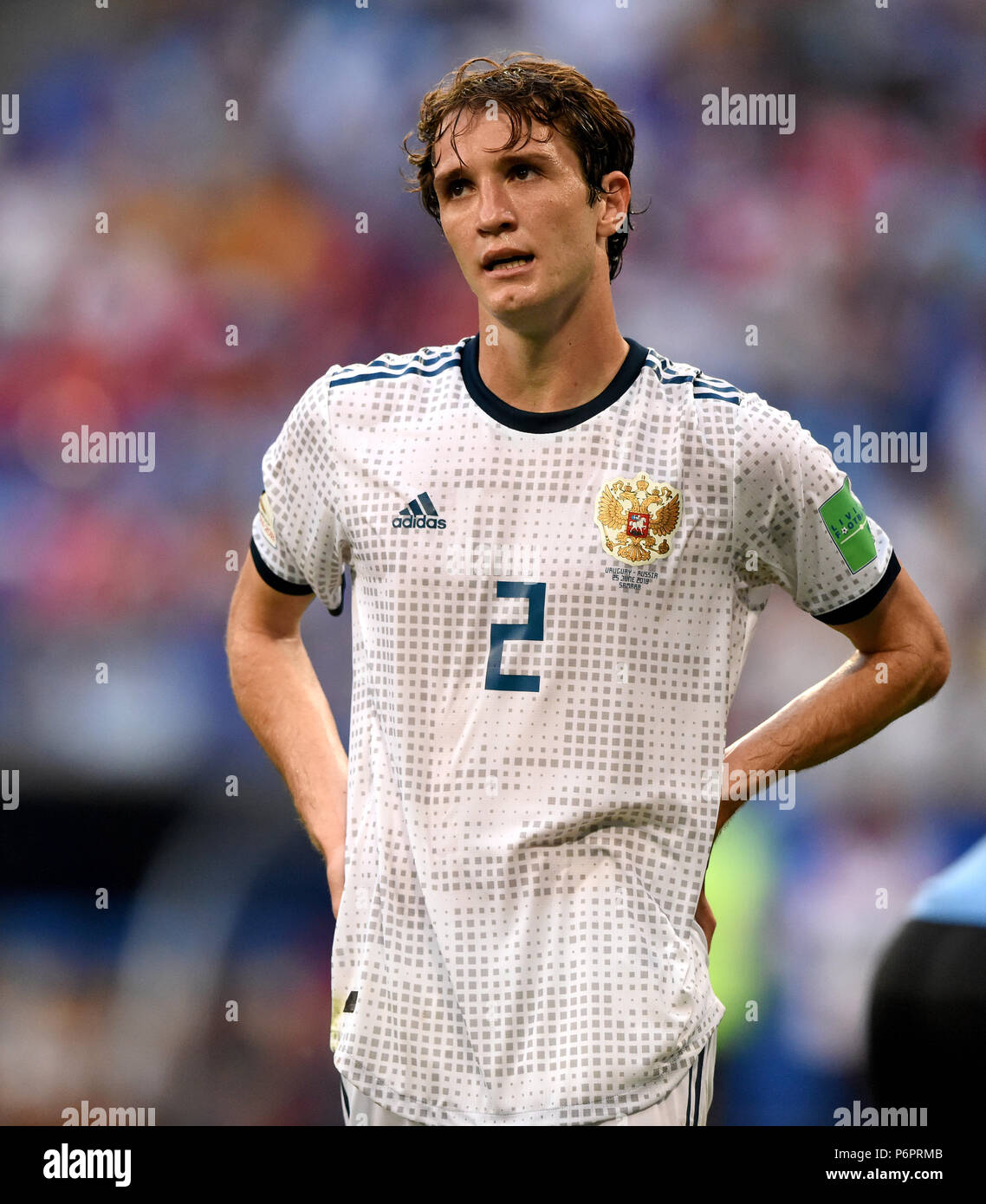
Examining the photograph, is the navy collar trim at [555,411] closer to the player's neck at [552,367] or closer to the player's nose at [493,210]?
the player's neck at [552,367]

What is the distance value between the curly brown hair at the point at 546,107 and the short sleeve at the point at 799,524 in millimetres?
392

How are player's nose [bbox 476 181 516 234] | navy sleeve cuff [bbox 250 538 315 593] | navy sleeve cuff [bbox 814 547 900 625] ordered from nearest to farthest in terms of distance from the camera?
player's nose [bbox 476 181 516 234] → navy sleeve cuff [bbox 814 547 900 625] → navy sleeve cuff [bbox 250 538 315 593]

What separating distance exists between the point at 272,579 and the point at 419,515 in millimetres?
303

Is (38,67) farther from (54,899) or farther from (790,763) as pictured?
(790,763)

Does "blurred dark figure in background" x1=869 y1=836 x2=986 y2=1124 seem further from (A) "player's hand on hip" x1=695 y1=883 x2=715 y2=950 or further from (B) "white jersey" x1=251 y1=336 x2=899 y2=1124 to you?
(B) "white jersey" x1=251 y1=336 x2=899 y2=1124

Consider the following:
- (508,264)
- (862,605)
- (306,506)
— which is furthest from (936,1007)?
(508,264)

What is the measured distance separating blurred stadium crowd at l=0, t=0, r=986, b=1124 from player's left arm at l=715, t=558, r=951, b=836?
5.18 ft

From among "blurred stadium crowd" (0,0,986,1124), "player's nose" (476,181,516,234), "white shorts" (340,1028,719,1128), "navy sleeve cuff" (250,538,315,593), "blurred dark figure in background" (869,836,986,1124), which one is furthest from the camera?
"blurred stadium crowd" (0,0,986,1124)

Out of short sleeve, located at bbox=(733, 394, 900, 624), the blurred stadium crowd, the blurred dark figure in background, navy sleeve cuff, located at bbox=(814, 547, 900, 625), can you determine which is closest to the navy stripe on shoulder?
Result: short sleeve, located at bbox=(733, 394, 900, 624)

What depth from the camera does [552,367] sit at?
171cm

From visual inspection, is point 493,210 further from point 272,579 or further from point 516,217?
point 272,579

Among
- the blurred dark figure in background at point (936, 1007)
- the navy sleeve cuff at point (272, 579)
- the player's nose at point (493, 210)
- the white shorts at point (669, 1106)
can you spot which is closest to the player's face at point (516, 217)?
the player's nose at point (493, 210)

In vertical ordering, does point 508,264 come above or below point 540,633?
above

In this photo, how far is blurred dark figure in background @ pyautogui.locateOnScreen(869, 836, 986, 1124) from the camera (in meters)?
2.95
